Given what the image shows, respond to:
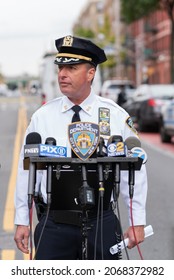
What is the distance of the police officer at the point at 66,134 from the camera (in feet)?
12.0

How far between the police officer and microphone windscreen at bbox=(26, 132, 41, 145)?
0.56 ft

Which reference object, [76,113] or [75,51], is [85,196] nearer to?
[76,113]

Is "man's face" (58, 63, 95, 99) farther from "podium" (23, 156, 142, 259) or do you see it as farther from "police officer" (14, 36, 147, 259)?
"podium" (23, 156, 142, 259)

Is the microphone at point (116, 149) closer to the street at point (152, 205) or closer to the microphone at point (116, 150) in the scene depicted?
the microphone at point (116, 150)

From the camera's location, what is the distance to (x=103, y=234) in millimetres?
3697

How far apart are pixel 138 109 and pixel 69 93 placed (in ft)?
77.5

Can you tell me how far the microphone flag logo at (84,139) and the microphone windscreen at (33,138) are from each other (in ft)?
0.65

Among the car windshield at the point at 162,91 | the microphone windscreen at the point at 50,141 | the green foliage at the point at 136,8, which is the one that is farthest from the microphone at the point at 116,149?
the green foliage at the point at 136,8

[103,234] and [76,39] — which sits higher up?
[76,39]

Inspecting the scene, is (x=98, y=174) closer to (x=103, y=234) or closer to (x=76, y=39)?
(x=103, y=234)

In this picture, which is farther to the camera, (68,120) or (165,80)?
(165,80)

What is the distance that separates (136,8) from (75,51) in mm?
44463
